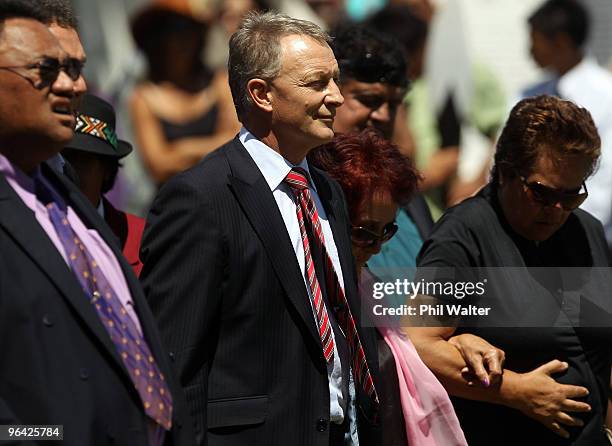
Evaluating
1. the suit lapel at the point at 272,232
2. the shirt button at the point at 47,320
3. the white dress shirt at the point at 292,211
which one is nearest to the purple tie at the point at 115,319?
the shirt button at the point at 47,320

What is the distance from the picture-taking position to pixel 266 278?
381 cm

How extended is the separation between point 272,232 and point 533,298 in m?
1.15

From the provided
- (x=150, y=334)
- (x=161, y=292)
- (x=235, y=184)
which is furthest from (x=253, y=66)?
(x=150, y=334)

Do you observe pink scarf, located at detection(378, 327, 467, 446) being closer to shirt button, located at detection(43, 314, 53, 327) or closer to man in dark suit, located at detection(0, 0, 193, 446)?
man in dark suit, located at detection(0, 0, 193, 446)

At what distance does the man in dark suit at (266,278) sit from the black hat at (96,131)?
2.55 feet

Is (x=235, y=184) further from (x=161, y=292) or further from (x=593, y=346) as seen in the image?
(x=593, y=346)

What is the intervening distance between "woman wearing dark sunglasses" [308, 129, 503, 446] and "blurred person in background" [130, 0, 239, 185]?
3.41 meters

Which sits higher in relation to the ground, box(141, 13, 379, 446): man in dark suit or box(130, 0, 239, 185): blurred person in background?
box(130, 0, 239, 185): blurred person in background

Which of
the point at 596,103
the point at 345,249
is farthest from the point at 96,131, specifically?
the point at 596,103

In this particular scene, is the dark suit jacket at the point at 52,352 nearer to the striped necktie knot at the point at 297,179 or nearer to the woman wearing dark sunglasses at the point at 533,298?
the striped necktie knot at the point at 297,179

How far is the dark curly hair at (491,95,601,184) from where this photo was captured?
4641mm

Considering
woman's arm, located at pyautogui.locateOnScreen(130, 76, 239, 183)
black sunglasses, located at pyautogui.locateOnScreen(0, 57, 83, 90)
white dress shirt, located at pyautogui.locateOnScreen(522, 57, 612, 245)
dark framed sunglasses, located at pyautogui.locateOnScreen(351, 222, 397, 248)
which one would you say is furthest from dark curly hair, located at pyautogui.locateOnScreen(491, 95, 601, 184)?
woman's arm, located at pyautogui.locateOnScreen(130, 76, 239, 183)

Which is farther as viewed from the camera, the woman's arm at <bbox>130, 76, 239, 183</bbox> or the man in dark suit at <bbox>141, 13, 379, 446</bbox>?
the woman's arm at <bbox>130, 76, 239, 183</bbox>

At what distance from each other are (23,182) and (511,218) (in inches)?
82.4
